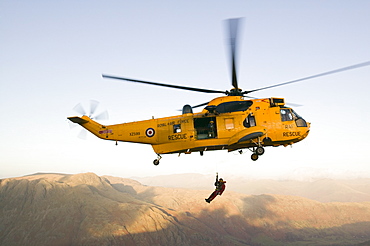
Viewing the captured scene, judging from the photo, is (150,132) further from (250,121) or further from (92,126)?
(250,121)

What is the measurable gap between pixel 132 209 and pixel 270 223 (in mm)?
68112

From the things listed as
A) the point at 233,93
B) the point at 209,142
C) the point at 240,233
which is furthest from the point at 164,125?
the point at 240,233

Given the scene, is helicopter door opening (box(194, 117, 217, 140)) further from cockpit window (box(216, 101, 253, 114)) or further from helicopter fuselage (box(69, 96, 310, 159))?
cockpit window (box(216, 101, 253, 114))

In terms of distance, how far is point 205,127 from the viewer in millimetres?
20625

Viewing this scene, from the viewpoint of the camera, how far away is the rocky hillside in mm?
98000

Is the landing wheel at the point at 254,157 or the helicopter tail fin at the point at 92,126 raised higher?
the helicopter tail fin at the point at 92,126

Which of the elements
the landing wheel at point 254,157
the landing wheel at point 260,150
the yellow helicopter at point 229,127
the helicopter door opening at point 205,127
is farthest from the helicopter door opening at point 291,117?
the helicopter door opening at point 205,127

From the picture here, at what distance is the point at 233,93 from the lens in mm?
20422

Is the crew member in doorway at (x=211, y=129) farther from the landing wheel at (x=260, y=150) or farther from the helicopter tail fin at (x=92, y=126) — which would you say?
the helicopter tail fin at (x=92, y=126)

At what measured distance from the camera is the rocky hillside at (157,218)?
322ft

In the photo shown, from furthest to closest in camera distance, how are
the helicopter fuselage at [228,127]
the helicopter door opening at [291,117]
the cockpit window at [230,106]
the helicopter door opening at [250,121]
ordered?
the helicopter door opening at [291,117] < the helicopter door opening at [250,121] < the helicopter fuselage at [228,127] < the cockpit window at [230,106]

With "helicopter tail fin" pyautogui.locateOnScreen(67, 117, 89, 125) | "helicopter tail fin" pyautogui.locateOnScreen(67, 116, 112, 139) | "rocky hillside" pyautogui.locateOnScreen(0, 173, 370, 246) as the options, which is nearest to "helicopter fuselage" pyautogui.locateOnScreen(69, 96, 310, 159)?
"helicopter tail fin" pyautogui.locateOnScreen(67, 116, 112, 139)

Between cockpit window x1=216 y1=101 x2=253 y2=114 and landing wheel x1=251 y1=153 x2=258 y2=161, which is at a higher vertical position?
cockpit window x1=216 y1=101 x2=253 y2=114

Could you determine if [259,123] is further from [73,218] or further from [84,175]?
Result: [84,175]
